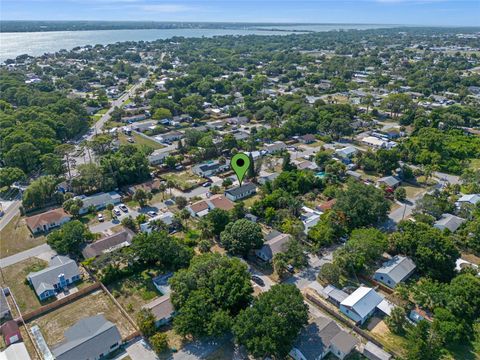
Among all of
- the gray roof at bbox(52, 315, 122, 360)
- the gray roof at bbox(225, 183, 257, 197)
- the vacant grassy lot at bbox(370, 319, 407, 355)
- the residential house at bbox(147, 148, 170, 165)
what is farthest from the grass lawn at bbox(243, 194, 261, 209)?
the gray roof at bbox(52, 315, 122, 360)

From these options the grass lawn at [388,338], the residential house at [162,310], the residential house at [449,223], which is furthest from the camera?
the residential house at [449,223]

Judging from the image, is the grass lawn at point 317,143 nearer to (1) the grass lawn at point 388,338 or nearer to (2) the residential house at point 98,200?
(2) the residential house at point 98,200

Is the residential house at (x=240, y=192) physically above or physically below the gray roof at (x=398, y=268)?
below

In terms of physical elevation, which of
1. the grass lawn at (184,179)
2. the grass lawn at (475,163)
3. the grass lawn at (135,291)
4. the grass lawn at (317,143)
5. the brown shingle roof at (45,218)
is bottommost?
the grass lawn at (135,291)

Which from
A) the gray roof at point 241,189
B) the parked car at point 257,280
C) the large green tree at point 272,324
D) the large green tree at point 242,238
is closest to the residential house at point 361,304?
the large green tree at point 272,324

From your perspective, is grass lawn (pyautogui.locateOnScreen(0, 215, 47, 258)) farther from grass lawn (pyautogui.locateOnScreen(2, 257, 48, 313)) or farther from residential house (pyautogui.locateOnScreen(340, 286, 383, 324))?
residential house (pyautogui.locateOnScreen(340, 286, 383, 324))
